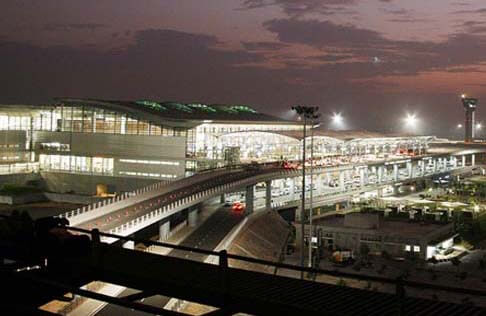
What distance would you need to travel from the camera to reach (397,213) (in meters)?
47.3

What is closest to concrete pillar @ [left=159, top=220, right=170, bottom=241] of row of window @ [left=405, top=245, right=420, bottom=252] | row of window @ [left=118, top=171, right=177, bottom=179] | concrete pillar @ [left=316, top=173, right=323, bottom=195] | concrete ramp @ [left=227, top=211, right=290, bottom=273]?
concrete ramp @ [left=227, top=211, right=290, bottom=273]

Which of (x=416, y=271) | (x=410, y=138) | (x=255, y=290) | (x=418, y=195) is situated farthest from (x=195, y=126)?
(x=255, y=290)

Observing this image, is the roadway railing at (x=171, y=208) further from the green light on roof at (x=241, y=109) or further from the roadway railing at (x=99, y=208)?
the green light on roof at (x=241, y=109)

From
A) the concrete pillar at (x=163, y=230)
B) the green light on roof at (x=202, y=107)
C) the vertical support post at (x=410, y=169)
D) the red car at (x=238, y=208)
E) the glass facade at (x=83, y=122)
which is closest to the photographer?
the concrete pillar at (x=163, y=230)

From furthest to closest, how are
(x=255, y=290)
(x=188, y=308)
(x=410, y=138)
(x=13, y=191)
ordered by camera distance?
(x=410, y=138) < (x=13, y=191) < (x=188, y=308) < (x=255, y=290)

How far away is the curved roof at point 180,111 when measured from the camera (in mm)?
57469

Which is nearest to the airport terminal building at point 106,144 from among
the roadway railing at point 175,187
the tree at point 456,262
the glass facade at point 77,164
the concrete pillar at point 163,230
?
the glass facade at point 77,164

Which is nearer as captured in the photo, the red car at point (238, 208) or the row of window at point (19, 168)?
the red car at point (238, 208)

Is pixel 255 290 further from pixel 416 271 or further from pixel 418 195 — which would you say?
pixel 418 195

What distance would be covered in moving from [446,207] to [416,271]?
24680 millimetres

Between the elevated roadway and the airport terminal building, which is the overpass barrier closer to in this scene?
the elevated roadway

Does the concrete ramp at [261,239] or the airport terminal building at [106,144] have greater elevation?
the airport terminal building at [106,144]

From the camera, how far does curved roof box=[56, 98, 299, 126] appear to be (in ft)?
189

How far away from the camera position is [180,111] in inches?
2739
